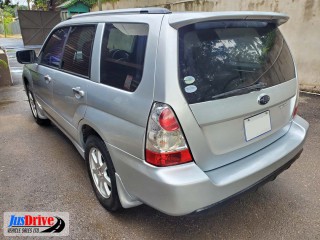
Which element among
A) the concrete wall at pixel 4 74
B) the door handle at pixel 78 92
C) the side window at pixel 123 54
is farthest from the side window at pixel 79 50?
the concrete wall at pixel 4 74

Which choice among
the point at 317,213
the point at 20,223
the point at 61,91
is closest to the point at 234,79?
the point at 317,213

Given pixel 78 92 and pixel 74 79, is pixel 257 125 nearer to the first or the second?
pixel 78 92

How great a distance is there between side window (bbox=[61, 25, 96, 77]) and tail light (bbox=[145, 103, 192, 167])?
1.03m

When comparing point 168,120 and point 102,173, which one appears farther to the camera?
point 102,173

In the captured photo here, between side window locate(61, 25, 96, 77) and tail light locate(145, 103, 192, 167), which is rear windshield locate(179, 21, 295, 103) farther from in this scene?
side window locate(61, 25, 96, 77)

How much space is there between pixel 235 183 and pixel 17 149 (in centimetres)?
323

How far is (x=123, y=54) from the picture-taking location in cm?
216

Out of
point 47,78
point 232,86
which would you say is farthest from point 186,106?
point 47,78

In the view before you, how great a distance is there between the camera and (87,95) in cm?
249

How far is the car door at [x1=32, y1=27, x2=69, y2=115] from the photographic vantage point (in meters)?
3.35

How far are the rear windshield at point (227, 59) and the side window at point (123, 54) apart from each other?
1.07 feet

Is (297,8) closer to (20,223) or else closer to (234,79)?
(234,79)

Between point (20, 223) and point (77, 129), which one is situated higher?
point (77, 129)

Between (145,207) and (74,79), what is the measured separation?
4.50 feet
